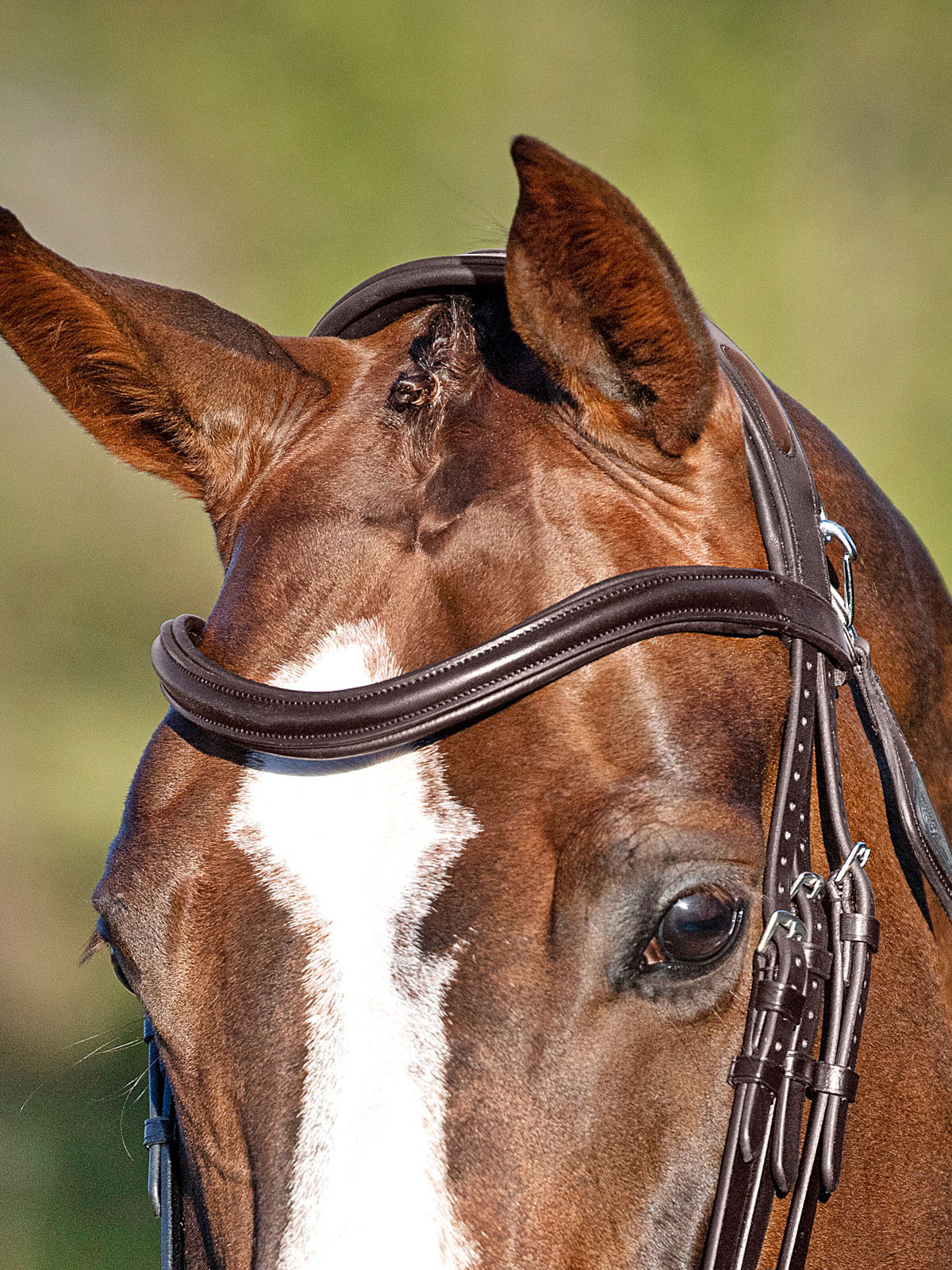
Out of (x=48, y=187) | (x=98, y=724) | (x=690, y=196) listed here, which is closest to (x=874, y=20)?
(x=690, y=196)

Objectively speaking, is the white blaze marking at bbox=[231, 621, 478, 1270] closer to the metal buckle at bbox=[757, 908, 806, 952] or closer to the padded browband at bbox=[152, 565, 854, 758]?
the padded browband at bbox=[152, 565, 854, 758]

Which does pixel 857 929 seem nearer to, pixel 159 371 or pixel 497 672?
pixel 497 672

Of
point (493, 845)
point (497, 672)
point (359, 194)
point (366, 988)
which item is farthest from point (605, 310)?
point (359, 194)

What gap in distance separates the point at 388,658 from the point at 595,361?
0.88 ft

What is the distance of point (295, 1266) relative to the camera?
0.69 m

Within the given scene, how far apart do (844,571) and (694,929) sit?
1.17 ft

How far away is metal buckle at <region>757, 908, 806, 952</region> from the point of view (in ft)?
2.65

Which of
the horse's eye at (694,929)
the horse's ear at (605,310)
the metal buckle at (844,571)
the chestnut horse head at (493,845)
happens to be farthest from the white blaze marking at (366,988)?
the metal buckle at (844,571)

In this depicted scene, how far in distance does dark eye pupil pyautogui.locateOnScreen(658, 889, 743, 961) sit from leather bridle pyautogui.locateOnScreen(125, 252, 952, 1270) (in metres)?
0.04

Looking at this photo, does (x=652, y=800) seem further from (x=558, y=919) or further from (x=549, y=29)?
(x=549, y=29)

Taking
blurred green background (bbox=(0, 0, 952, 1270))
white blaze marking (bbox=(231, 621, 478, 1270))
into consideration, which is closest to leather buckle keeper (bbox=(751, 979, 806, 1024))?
white blaze marking (bbox=(231, 621, 478, 1270))

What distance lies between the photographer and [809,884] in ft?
2.73

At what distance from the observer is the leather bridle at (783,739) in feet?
2.58

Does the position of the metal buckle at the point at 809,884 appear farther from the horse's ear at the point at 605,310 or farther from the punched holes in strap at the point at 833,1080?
the horse's ear at the point at 605,310
